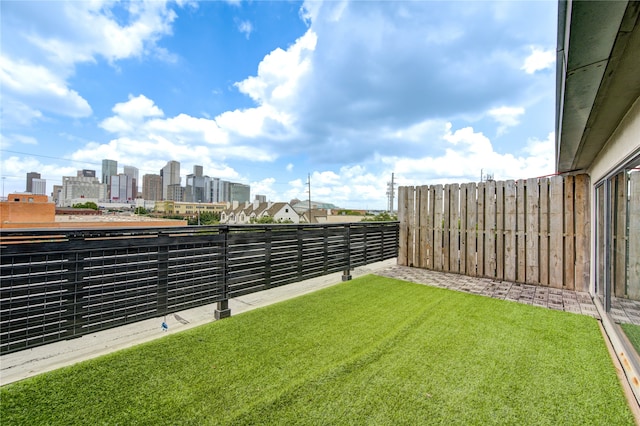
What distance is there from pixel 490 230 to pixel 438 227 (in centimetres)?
98

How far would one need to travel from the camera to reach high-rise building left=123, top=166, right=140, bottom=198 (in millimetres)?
33156

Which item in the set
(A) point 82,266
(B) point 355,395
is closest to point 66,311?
(A) point 82,266

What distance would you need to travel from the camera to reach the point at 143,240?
8.21 feet

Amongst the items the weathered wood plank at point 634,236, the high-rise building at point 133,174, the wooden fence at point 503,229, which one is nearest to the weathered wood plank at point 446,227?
the wooden fence at point 503,229

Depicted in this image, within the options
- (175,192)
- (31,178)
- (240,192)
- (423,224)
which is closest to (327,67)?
(423,224)

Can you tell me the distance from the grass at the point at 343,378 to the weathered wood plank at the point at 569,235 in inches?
68.0

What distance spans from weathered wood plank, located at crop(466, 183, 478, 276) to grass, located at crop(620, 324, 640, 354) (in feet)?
9.50

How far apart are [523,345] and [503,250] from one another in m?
3.05

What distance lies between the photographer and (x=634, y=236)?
2430 mm

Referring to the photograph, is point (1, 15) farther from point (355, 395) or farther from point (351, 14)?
point (355, 395)

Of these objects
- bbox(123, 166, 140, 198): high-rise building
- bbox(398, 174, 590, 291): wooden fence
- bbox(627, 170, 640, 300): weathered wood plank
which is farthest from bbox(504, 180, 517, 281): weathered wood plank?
bbox(123, 166, 140, 198): high-rise building

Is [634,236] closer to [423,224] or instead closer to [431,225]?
[431,225]

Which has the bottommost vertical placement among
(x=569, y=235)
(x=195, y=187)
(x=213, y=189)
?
(x=569, y=235)

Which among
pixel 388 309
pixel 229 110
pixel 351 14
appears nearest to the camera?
pixel 388 309
